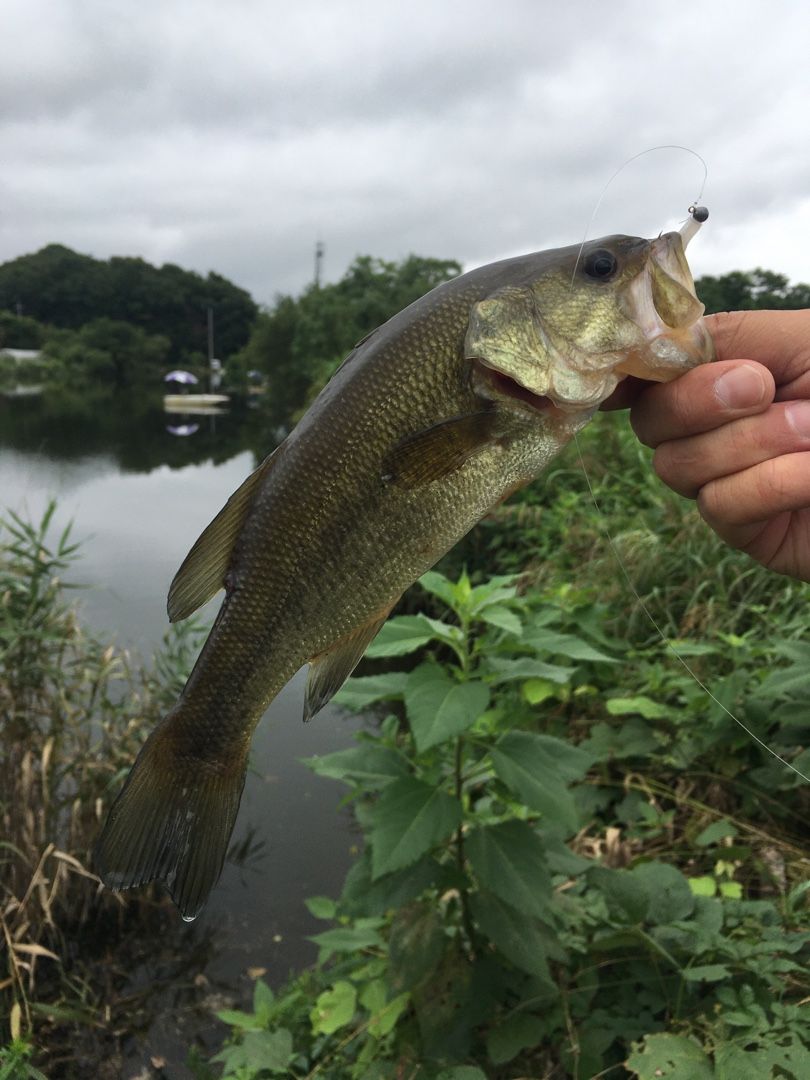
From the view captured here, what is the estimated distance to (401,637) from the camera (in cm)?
253

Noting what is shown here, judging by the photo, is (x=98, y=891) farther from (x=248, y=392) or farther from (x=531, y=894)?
(x=248, y=392)

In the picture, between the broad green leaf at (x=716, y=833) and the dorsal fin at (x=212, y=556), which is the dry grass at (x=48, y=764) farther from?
the dorsal fin at (x=212, y=556)

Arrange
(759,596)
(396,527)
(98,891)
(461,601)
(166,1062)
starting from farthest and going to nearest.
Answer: (759,596) → (98,891) → (166,1062) → (461,601) → (396,527)

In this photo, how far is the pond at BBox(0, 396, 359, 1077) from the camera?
192 inches

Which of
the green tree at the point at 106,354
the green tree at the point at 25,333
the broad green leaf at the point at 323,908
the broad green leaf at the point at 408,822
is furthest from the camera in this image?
the green tree at the point at 25,333

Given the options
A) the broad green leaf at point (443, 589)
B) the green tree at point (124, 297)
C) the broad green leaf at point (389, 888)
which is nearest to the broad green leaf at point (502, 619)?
the broad green leaf at point (443, 589)

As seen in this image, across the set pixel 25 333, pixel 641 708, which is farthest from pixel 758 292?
pixel 25 333

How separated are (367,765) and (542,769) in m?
0.54

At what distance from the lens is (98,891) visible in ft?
14.9

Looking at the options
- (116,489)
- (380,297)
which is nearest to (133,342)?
(380,297)

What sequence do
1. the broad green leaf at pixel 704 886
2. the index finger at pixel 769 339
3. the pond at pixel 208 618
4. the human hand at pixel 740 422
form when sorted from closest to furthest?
1. the human hand at pixel 740 422
2. the index finger at pixel 769 339
3. the broad green leaf at pixel 704 886
4. the pond at pixel 208 618

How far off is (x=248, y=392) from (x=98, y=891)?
64.7 meters

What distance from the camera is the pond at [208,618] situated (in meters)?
4.89

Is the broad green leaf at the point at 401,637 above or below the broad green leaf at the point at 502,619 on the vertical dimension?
below
